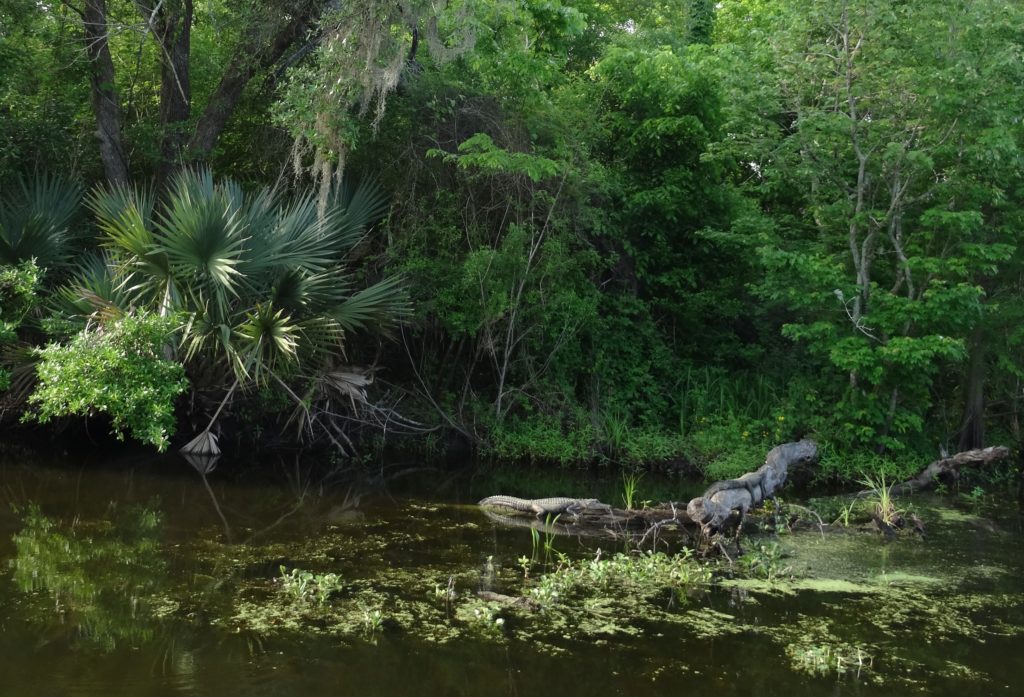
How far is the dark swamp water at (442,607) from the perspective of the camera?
5043mm

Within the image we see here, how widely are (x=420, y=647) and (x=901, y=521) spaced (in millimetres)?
5383

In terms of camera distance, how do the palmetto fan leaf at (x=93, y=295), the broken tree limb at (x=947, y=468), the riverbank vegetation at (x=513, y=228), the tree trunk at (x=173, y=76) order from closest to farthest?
the palmetto fan leaf at (x=93, y=295) < the riverbank vegetation at (x=513, y=228) < the broken tree limb at (x=947, y=468) < the tree trunk at (x=173, y=76)

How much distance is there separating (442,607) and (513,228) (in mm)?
6377

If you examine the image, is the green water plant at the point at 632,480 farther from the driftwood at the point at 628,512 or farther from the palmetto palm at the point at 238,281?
the palmetto palm at the point at 238,281

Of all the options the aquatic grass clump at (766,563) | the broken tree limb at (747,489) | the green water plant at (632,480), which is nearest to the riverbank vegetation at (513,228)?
the green water plant at (632,480)

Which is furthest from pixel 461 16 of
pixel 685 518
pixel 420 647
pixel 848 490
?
pixel 420 647

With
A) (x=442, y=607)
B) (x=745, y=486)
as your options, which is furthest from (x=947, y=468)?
(x=442, y=607)

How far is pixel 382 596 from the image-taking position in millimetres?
6246

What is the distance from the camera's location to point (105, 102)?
1273cm

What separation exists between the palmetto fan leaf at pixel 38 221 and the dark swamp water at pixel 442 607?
8.97 feet

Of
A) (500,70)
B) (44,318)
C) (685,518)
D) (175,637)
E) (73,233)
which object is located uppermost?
(500,70)

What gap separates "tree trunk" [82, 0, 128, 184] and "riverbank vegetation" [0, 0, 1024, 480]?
0.12 feet

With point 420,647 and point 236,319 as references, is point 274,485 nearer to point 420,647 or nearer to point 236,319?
point 236,319

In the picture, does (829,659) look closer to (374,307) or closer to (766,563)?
(766,563)
